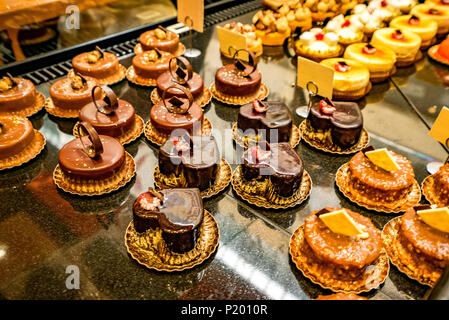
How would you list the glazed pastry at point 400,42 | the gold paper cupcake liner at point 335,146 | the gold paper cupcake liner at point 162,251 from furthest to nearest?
the glazed pastry at point 400,42 < the gold paper cupcake liner at point 335,146 < the gold paper cupcake liner at point 162,251

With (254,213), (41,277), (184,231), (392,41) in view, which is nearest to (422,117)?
(392,41)

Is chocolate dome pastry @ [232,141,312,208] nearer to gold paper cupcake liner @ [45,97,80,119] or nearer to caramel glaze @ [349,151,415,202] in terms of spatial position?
caramel glaze @ [349,151,415,202]

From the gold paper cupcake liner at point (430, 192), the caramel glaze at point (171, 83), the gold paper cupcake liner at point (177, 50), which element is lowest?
the gold paper cupcake liner at point (430, 192)

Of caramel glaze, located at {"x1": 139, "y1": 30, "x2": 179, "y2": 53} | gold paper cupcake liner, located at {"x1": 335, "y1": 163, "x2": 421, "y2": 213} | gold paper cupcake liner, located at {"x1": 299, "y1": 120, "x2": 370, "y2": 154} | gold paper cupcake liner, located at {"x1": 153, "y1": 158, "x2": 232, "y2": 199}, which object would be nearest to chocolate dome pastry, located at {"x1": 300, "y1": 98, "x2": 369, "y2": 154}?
gold paper cupcake liner, located at {"x1": 299, "y1": 120, "x2": 370, "y2": 154}

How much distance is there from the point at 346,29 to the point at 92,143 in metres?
3.06

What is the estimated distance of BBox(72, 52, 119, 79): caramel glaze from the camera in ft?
12.1

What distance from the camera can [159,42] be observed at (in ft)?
13.5

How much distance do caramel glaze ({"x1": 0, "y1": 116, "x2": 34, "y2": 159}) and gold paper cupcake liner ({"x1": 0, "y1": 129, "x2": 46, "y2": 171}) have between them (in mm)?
26

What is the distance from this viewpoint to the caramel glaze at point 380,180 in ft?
8.60

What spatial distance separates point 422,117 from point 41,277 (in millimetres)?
3322

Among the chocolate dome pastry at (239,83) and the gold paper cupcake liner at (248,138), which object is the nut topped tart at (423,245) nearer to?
the gold paper cupcake liner at (248,138)

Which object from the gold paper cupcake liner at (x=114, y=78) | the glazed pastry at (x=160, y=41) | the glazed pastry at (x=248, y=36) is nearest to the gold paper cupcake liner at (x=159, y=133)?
Answer: the gold paper cupcake liner at (x=114, y=78)

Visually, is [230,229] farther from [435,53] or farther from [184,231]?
[435,53]

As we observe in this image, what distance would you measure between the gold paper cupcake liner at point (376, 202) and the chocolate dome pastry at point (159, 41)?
227 centimetres
